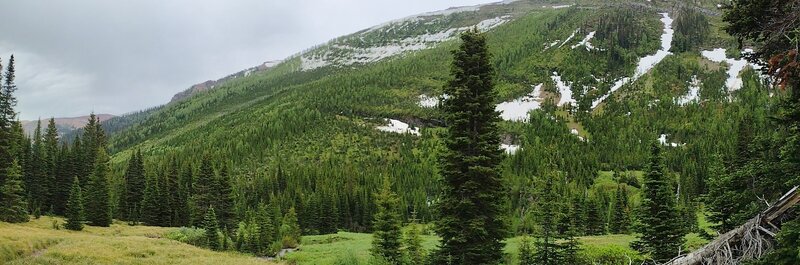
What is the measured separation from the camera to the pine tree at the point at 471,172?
63.4 ft

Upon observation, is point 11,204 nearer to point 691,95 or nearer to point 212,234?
point 212,234

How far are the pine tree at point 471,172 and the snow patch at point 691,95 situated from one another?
176 m

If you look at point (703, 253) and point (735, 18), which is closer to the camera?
point (703, 253)

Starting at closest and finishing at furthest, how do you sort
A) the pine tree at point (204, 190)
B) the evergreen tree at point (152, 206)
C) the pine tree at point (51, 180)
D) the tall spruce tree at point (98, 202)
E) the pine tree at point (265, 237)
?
the pine tree at point (265, 237), the tall spruce tree at point (98, 202), the pine tree at point (204, 190), the evergreen tree at point (152, 206), the pine tree at point (51, 180)

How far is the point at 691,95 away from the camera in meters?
179

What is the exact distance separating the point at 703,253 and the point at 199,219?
7601 cm

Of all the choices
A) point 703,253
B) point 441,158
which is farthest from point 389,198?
point 703,253

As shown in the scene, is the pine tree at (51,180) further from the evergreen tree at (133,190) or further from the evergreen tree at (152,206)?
the evergreen tree at (152,206)

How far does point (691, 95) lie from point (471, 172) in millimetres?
189151

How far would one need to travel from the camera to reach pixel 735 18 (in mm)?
10312

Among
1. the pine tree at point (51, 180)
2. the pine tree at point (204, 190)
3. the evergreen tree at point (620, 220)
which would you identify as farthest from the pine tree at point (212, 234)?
the evergreen tree at point (620, 220)

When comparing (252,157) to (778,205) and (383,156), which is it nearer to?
(383,156)

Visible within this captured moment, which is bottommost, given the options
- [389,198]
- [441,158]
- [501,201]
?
[389,198]

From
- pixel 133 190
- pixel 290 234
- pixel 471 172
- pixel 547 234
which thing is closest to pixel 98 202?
pixel 133 190
